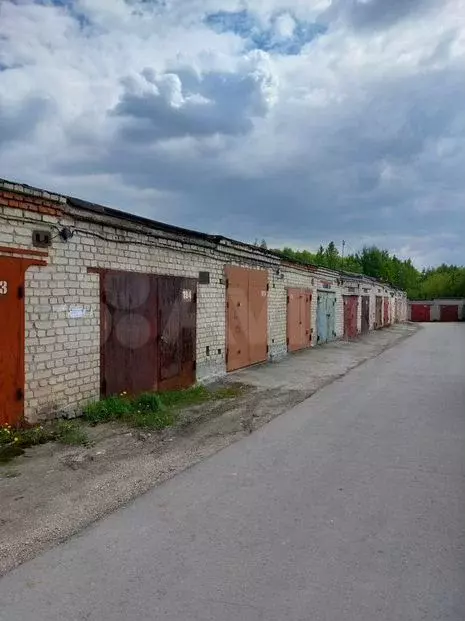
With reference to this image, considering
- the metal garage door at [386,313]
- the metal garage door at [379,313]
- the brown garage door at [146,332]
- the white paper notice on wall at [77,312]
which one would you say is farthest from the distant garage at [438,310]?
the white paper notice on wall at [77,312]

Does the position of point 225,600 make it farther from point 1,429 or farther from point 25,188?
point 25,188

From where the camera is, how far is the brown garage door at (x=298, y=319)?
17.5 m

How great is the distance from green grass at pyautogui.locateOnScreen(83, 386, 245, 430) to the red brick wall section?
9.46 ft

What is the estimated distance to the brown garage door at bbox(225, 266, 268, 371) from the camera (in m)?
12.7

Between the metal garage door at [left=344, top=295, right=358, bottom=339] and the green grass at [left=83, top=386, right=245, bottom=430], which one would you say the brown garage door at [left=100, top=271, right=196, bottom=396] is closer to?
the green grass at [left=83, top=386, right=245, bottom=430]

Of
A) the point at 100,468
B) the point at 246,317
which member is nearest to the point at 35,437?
the point at 100,468

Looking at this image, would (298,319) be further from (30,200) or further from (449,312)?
(449,312)

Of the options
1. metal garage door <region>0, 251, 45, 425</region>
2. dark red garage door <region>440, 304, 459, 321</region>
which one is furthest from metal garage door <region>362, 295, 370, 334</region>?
dark red garage door <region>440, 304, 459, 321</region>

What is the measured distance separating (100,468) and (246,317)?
8648 mm

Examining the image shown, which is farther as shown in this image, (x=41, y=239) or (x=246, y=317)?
(x=246, y=317)

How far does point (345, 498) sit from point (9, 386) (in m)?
4.20

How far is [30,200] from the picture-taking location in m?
6.46

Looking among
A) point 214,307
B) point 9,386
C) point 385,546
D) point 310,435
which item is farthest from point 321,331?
point 385,546

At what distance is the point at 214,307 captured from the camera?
38.9 feet
